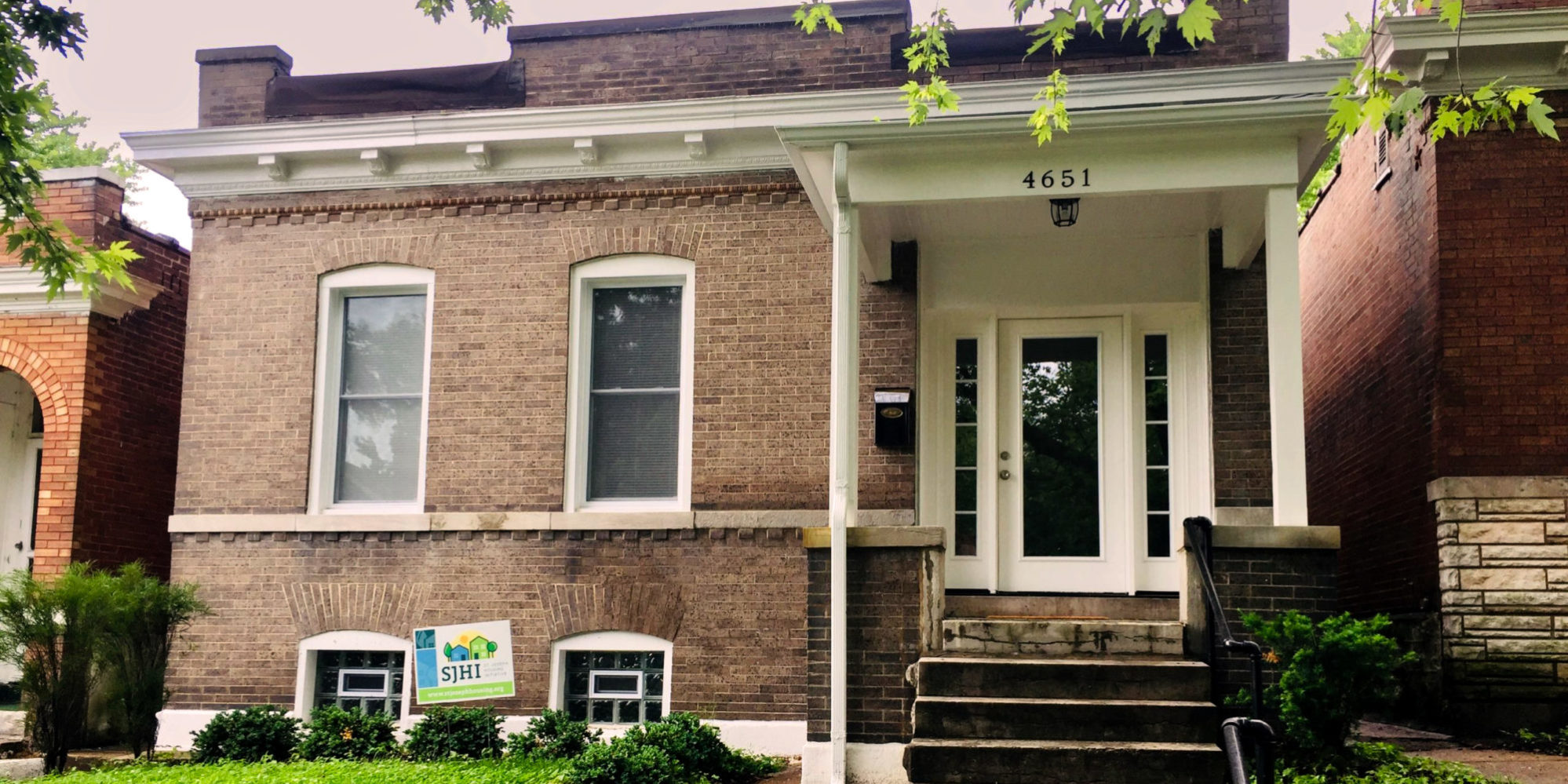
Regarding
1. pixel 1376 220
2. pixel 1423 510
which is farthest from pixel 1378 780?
pixel 1376 220

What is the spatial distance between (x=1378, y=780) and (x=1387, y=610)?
13.5ft

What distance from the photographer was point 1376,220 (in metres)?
11.4

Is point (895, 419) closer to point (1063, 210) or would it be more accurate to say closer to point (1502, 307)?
point (1063, 210)

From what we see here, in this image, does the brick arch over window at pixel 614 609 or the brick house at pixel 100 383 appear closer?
the brick arch over window at pixel 614 609

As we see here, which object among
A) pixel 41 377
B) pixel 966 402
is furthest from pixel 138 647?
pixel 966 402

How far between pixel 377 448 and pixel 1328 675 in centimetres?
750

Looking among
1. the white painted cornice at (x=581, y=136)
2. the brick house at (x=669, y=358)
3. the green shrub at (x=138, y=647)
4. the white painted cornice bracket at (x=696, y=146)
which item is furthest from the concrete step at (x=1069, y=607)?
the green shrub at (x=138, y=647)

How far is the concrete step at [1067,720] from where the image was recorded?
741 centimetres

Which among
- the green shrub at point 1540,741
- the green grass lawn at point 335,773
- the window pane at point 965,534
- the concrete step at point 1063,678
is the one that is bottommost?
the green grass lawn at point 335,773

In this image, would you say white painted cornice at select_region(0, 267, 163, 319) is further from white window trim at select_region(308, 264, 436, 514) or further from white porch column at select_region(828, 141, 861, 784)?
white porch column at select_region(828, 141, 861, 784)

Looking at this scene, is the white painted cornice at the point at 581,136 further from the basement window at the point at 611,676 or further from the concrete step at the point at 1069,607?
the basement window at the point at 611,676

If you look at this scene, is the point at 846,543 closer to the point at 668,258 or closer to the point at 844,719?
the point at 844,719

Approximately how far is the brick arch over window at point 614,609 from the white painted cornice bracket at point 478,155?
3.43 m

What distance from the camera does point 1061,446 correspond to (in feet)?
32.3
